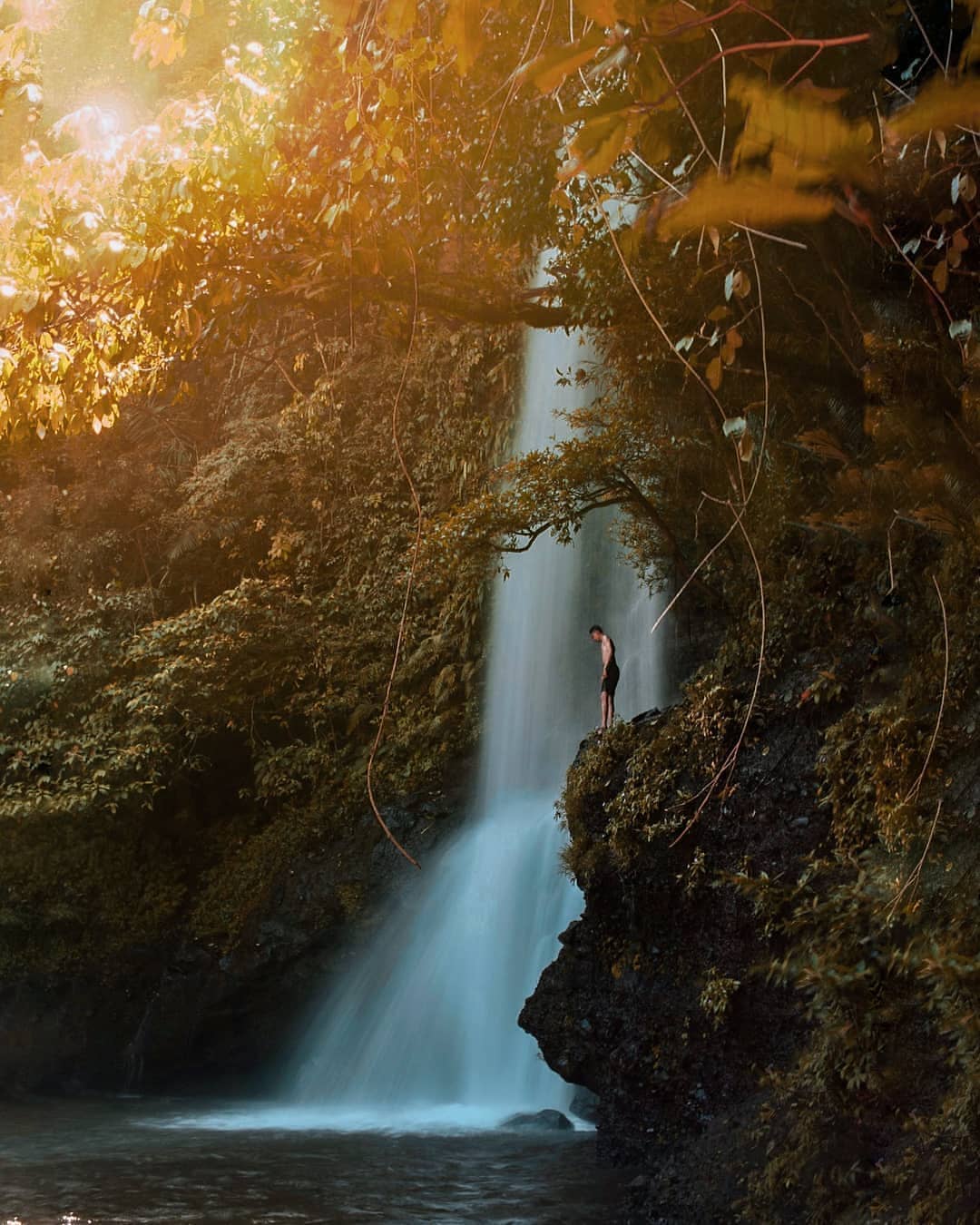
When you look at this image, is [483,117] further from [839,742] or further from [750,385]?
[839,742]

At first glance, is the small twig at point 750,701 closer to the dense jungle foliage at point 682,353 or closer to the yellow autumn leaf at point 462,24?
the dense jungle foliage at point 682,353

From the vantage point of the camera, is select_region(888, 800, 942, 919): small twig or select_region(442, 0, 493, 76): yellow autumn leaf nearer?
select_region(442, 0, 493, 76): yellow autumn leaf

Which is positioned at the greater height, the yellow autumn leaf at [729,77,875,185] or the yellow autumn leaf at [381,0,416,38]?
the yellow autumn leaf at [381,0,416,38]

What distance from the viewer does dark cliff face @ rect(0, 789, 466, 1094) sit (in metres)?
11.6

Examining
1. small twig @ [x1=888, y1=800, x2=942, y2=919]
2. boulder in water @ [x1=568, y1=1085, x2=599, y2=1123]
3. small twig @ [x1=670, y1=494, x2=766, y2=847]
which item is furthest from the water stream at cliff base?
small twig @ [x1=888, y1=800, x2=942, y2=919]

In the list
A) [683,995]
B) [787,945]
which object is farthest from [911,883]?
[683,995]

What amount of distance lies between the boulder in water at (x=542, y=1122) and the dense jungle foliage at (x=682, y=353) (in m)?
2.48

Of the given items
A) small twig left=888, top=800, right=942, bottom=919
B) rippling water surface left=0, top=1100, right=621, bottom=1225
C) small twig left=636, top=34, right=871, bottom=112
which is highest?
small twig left=636, top=34, right=871, bottom=112

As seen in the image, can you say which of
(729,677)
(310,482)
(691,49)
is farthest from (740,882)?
(310,482)

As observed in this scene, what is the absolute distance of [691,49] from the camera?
5266mm

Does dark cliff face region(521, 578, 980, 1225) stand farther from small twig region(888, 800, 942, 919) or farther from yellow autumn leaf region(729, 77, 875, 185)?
yellow autumn leaf region(729, 77, 875, 185)

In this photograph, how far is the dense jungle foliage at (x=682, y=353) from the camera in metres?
3.25

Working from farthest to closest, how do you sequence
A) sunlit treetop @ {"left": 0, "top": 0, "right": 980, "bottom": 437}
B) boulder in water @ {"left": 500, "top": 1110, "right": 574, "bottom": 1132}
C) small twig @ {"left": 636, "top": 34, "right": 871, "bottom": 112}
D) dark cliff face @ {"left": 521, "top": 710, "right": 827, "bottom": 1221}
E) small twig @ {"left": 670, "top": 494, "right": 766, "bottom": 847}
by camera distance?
boulder in water @ {"left": 500, "top": 1110, "right": 574, "bottom": 1132}, dark cliff face @ {"left": 521, "top": 710, "right": 827, "bottom": 1221}, sunlit treetop @ {"left": 0, "top": 0, "right": 980, "bottom": 437}, small twig @ {"left": 670, "top": 494, "right": 766, "bottom": 847}, small twig @ {"left": 636, "top": 34, "right": 871, "bottom": 112}

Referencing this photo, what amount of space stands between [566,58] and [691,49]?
447cm
